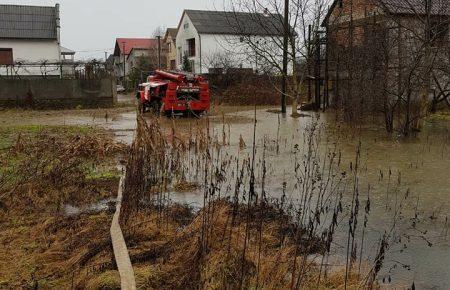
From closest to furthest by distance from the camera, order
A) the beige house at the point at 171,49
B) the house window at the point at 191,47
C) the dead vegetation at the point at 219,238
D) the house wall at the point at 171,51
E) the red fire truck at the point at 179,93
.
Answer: the dead vegetation at the point at 219,238 < the red fire truck at the point at 179,93 < the house window at the point at 191,47 < the house wall at the point at 171,51 < the beige house at the point at 171,49

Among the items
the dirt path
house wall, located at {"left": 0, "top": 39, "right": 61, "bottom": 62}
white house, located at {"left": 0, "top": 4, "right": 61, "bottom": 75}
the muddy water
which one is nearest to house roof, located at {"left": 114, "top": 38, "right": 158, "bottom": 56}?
white house, located at {"left": 0, "top": 4, "right": 61, "bottom": 75}

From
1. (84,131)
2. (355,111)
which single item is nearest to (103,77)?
(84,131)

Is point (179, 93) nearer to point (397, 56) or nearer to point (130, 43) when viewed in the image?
point (397, 56)

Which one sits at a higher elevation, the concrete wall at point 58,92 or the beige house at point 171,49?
the beige house at point 171,49

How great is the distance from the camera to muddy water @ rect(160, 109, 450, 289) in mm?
4691

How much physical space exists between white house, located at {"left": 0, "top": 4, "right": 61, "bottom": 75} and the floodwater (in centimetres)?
2237

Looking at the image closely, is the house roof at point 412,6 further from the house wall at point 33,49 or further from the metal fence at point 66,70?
the house wall at point 33,49

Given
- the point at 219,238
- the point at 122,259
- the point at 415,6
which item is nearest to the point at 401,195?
the point at 219,238

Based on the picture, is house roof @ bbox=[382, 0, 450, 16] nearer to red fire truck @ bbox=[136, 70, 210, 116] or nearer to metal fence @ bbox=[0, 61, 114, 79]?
red fire truck @ bbox=[136, 70, 210, 116]

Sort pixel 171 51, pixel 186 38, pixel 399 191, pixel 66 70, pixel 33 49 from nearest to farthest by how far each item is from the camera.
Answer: pixel 399 191
pixel 66 70
pixel 33 49
pixel 186 38
pixel 171 51

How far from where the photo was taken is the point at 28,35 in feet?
116

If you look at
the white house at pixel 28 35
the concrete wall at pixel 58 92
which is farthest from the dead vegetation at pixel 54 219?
the white house at pixel 28 35

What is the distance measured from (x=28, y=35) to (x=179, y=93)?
823 inches

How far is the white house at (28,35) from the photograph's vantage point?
3531cm
